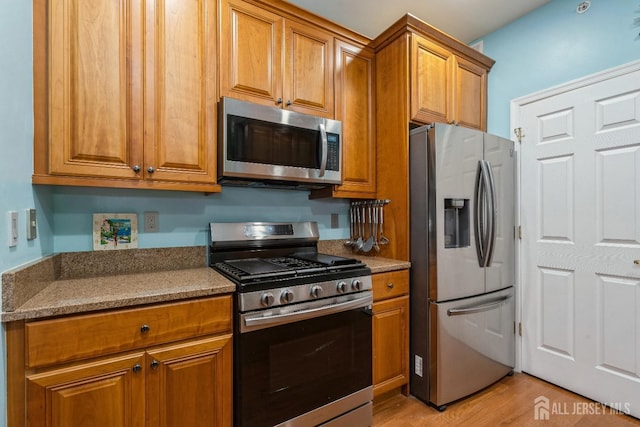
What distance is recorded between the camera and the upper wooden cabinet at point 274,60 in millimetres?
1721

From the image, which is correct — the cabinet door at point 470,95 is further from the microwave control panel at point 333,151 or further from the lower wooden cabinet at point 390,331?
the lower wooden cabinet at point 390,331

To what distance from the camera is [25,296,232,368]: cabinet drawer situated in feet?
3.44

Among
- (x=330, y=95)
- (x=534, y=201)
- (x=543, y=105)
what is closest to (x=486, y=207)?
(x=534, y=201)

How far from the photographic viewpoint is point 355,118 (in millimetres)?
2213

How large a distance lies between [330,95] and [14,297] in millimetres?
1898

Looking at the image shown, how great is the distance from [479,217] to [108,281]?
224cm

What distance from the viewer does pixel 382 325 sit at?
75.7 inches

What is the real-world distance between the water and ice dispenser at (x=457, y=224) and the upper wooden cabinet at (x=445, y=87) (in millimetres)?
649

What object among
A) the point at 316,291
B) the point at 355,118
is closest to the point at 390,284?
the point at 316,291

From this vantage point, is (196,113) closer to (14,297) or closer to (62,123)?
(62,123)

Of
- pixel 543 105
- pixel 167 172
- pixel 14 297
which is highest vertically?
pixel 543 105

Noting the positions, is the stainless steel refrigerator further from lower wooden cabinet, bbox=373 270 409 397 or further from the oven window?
the oven window

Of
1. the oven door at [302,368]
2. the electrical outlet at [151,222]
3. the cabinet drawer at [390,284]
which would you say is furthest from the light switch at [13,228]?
the cabinet drawer at [390,284]

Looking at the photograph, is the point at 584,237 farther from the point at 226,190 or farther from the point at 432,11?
the point at 226,190
